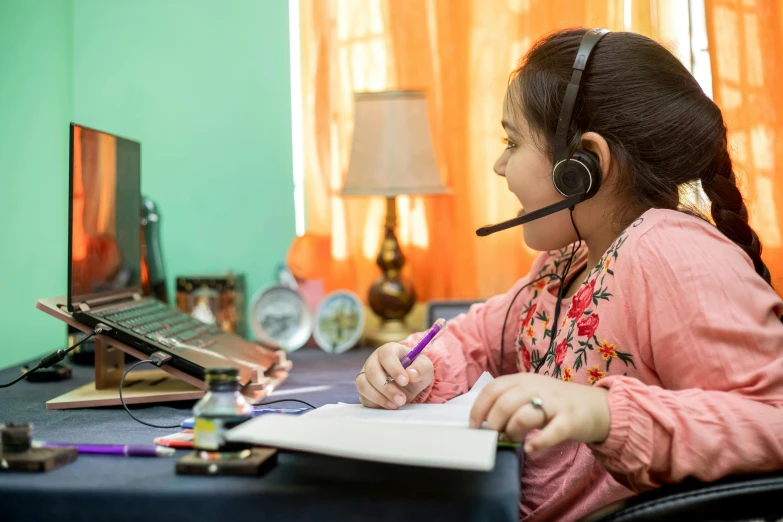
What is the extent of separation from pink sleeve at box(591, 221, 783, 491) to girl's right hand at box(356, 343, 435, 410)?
0.26 metres

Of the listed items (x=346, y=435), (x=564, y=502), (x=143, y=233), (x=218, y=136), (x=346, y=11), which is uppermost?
(x=346, y=11)

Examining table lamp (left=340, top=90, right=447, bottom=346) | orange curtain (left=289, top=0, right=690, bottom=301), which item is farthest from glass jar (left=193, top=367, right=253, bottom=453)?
orange curtain (left=289, top=0, right=690, bottom=301)

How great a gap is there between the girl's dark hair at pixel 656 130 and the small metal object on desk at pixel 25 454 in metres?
0.64

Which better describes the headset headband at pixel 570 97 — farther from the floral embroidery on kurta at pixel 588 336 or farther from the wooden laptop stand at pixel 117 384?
the wooden laptop stand at pixel 117 384

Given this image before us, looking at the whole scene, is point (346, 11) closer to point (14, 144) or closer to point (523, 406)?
point (14, 144)

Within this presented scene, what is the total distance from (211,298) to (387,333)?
1.43 feet

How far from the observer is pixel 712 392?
68 centimetres

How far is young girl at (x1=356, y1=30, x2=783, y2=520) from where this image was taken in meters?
0.65

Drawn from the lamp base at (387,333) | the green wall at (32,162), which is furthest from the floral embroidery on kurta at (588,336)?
the green wall at (32,162)

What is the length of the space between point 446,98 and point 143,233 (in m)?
0.81

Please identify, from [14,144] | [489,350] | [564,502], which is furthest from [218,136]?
[564,502]

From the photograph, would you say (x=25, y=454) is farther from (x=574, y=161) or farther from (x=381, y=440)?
(x=574, y=161)

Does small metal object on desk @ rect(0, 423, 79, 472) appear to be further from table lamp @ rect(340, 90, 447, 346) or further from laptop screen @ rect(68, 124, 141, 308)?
table lamp @ rect(340, 90, 447, 346)

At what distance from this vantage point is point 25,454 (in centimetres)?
65
